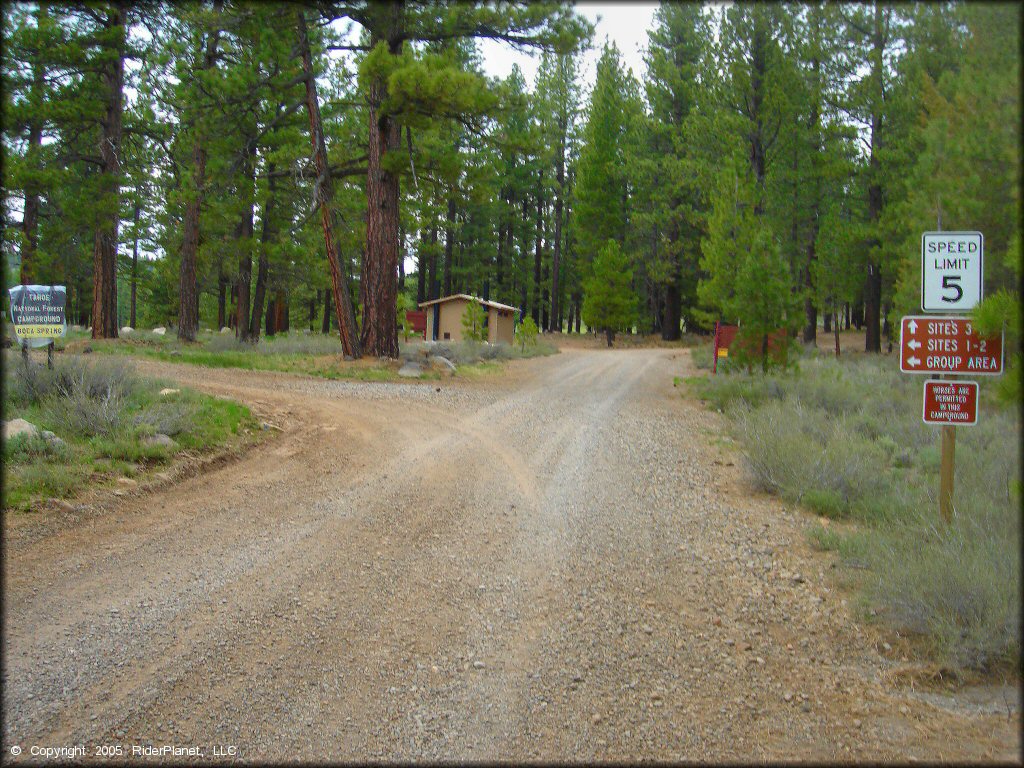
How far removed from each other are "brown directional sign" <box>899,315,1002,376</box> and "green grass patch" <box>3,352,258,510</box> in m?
7.08

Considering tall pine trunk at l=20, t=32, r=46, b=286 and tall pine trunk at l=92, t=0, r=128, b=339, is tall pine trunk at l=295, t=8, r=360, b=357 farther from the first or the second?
tall pine trunk at l=20, t=32, r=46, b=286

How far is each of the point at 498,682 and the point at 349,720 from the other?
31.8 inches

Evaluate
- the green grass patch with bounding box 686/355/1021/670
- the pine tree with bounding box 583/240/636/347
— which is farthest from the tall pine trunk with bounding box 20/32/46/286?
the pine tree with bounding box 583/240/636/347

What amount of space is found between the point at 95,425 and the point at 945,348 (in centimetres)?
811

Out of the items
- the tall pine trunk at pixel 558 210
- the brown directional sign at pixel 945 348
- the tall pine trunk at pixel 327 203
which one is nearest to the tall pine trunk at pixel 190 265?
the tall pine trunk at pixel 327 203

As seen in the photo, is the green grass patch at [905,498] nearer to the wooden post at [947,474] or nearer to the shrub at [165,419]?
the wooden post at [947,474]

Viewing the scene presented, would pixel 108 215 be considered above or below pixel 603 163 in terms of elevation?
below

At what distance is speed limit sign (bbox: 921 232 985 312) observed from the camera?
17.8ft

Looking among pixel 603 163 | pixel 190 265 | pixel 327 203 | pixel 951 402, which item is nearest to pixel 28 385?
pixel 951 402

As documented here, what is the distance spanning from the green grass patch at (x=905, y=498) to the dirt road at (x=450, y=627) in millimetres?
326

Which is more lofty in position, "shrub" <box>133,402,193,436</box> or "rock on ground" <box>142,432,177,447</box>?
"shrub" <box>133,402,193,436</box>

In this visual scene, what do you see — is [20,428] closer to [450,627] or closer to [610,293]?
[450,627]

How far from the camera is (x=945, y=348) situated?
18.4 ft

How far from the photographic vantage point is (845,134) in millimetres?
25609
